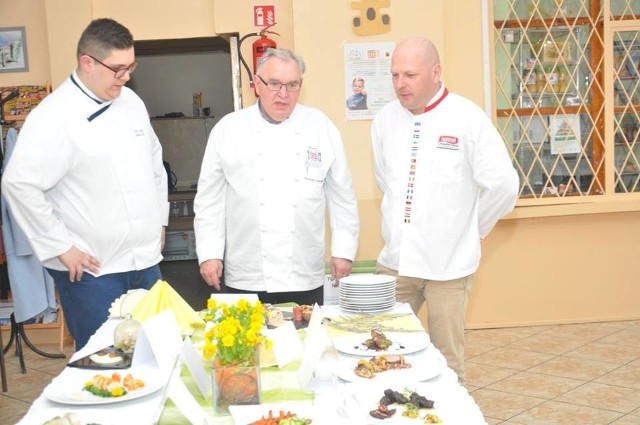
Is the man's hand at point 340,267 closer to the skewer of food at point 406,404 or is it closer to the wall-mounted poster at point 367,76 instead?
the skewer of food at point 406,404

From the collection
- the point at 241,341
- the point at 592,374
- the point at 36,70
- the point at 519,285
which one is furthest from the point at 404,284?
the point at 36,70

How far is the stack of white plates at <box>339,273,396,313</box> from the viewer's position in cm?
269

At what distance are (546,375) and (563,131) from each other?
178cm

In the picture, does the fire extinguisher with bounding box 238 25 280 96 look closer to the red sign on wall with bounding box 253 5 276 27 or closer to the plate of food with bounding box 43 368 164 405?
the red sign on wall with bounding box 253 5 276 27

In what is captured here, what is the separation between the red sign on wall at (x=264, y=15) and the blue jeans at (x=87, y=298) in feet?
9.10

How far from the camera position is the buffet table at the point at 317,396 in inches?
71.8

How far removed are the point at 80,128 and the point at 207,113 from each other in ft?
21.4

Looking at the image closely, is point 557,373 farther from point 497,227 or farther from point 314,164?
point 314,164

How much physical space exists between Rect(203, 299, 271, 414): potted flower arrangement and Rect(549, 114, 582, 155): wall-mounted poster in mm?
4109

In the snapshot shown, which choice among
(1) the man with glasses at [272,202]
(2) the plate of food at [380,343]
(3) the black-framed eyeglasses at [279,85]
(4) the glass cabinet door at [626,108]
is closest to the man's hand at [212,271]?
(1) the man with glasses at [272,202]

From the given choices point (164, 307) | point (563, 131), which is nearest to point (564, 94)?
point (563, 131)

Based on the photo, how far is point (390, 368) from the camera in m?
2.17

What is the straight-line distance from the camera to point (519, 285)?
5.62 metres

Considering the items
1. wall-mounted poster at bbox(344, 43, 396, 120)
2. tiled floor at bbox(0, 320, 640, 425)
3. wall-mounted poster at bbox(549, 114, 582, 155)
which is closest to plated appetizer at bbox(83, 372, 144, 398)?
tiled floor at bbox(0, 320, 640, 425)
